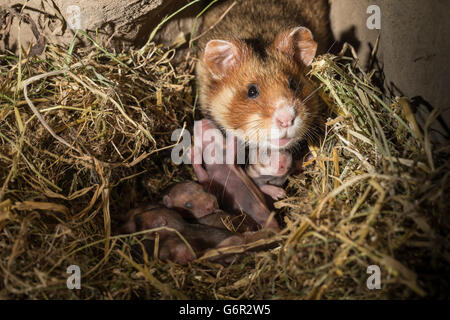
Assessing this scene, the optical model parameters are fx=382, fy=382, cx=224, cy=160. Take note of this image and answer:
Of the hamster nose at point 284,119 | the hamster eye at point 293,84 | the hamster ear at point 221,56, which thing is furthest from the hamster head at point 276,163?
the hamster ear at point 221,56

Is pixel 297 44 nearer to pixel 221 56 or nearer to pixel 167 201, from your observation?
pixel 221 56

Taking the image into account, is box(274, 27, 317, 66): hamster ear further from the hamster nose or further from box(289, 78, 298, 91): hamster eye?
the hamster nose

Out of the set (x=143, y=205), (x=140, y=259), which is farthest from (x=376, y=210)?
(x=143, y=205)

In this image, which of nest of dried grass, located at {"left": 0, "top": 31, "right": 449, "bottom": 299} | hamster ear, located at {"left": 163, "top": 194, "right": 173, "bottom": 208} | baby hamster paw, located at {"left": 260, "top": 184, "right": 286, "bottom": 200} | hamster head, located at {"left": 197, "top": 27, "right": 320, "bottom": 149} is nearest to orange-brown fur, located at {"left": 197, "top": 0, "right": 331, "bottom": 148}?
hamster head, located at {"left": 197, "top": 27, "right": 320, "bottom": 149}

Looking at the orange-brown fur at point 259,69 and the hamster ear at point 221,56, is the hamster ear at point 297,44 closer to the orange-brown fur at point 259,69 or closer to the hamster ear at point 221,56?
the orange-brown fur at point 259,69

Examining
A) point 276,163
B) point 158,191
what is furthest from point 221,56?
point 158,191
